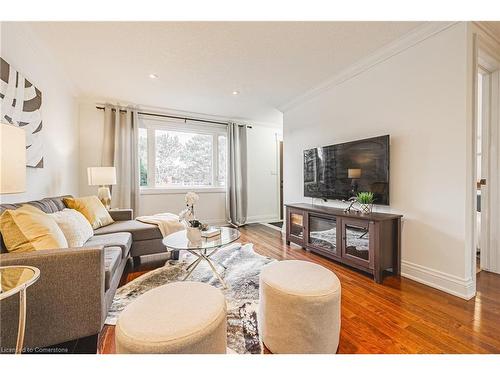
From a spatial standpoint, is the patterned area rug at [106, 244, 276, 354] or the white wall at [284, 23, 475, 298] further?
the white wall at [284, 23, 475, 298]

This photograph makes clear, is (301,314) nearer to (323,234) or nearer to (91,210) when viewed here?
(323,234)

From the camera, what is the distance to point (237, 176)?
4.85 metres

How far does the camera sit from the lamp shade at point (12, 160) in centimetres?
82

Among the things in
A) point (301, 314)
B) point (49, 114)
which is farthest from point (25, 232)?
point (49, 114)

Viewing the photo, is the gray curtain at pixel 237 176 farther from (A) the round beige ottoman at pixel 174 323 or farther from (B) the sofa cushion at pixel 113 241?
(A) the round beige ottoman at pixel 174 323

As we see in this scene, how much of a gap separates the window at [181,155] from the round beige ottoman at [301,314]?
3.67 metres

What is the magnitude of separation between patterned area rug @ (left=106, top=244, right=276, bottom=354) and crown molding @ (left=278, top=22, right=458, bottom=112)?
2.52 m

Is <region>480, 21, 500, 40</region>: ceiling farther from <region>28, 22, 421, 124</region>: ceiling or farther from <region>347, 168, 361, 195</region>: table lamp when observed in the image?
<region>347, 168, 361, 195</region>: table lamp

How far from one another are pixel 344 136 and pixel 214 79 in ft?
6.32

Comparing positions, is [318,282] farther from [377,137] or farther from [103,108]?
[103,108]

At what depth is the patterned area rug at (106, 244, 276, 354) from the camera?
1401mm

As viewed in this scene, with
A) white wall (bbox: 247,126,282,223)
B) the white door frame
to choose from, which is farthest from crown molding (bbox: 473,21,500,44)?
white wall (bbox: 247,126,282,223)

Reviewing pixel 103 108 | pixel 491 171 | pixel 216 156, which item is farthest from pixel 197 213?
pixel 491 171

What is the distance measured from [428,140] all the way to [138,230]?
3136mm
